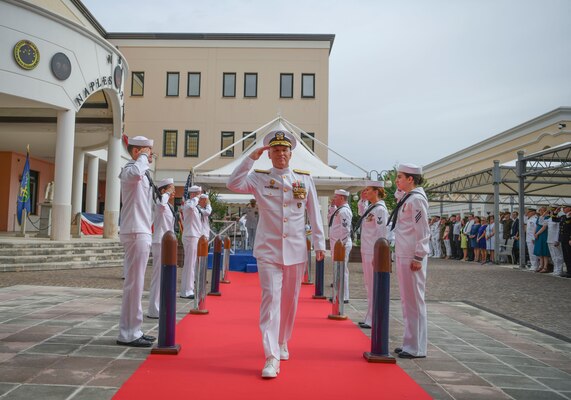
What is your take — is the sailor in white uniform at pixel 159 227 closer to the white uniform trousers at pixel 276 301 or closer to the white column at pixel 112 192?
the white uniform trousers at pixel 276 301

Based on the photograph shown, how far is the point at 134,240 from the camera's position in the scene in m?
5.55

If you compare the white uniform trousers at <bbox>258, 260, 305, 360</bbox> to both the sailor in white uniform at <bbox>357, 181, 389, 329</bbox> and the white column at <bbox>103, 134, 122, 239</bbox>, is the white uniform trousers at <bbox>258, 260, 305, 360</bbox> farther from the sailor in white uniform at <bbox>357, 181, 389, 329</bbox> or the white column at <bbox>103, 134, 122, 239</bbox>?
the white column at <bbox>103, 134, 122, 239</bbox>

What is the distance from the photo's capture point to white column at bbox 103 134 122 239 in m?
19.8

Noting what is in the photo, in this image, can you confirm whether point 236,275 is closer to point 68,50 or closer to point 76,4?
point 68,50

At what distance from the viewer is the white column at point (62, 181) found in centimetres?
1594

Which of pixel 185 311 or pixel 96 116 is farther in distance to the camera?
pixel 96 116

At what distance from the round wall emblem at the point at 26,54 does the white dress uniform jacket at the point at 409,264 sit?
535 inches

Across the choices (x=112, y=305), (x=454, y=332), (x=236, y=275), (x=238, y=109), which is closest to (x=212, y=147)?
(x=238, y=109)

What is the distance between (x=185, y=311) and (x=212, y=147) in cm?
2616

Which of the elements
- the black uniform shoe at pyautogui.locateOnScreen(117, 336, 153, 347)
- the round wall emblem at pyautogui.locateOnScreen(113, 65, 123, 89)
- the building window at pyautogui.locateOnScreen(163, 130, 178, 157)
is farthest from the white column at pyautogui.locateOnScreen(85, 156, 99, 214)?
the black uniform shoe at pyautogui.locateOnScreen(117, 336, 153, 347)

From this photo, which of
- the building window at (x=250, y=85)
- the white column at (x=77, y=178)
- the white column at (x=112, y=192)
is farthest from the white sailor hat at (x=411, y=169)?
the building window at (x=250, y=85)

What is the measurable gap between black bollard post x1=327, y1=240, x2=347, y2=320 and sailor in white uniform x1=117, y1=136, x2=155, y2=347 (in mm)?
3018

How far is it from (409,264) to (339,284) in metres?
2.15

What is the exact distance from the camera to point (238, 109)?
33.4m
